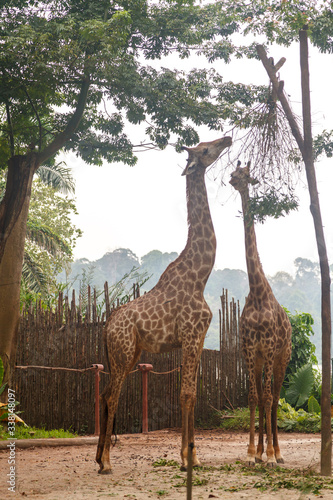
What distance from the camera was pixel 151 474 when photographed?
13.6 ft

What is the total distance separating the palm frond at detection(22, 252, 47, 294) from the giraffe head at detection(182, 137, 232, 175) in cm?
1050

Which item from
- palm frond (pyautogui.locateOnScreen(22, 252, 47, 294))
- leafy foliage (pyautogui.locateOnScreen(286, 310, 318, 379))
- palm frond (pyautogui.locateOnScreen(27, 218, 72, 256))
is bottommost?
leafy foliage (pyautogui.locateOnScreen(286, 310, 318, 379))

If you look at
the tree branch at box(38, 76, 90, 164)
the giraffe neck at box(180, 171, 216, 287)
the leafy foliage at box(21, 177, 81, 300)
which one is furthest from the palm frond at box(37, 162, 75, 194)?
the giraffe neck at box(180, 171, 216, 287)

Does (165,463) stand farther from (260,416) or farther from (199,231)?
(199,231)

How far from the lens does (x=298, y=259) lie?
4956 cm

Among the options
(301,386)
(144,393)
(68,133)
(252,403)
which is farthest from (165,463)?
(68,133)

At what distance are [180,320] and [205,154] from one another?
157cm

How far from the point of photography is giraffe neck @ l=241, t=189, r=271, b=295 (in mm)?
5031

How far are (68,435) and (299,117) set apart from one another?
467 cm

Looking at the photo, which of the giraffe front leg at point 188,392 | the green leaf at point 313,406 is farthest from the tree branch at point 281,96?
the green leaf at point 313,406

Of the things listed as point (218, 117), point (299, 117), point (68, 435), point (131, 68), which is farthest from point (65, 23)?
point (68, 435)

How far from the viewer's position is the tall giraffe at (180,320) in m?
4.39

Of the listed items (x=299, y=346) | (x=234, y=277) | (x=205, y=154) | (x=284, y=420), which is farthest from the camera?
(x=234, y=277)

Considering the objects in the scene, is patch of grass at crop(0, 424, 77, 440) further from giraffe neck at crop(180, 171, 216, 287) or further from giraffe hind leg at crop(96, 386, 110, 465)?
giraffe neck at crop(180, 171, 216, 287)
